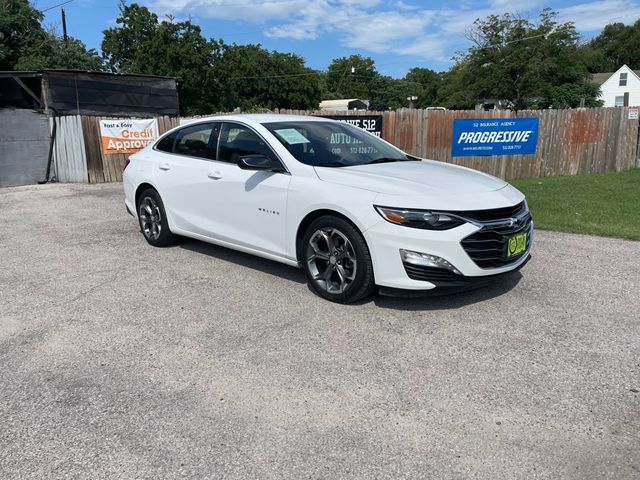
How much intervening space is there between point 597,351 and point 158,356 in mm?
3043

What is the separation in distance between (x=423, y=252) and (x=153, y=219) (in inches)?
148

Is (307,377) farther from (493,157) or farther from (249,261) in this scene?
(493,157)

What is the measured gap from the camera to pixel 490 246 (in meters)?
4.25

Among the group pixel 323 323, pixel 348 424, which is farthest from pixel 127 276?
pixel 348 424

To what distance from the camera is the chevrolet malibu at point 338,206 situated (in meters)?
4.12

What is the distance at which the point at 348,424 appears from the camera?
293cm

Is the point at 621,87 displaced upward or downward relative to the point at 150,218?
upward

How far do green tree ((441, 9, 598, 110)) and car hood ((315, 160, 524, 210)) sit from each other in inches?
1900

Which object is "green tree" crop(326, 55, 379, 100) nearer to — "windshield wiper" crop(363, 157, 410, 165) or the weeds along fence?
the weeds along fence

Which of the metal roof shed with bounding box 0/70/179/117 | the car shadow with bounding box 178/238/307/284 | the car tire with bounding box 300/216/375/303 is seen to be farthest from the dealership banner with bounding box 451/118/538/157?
the metal roof shed with bounding box 0/70/179/117

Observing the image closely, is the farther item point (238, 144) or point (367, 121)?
point (367, 121)

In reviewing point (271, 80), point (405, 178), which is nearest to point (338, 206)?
point (405, 178)

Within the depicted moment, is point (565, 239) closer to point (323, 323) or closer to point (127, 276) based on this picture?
point (323, 323)

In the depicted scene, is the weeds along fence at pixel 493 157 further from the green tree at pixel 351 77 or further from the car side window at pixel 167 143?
the green tree at pixel 351 77
